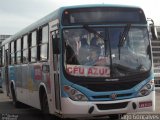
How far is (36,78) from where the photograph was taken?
14.1 m

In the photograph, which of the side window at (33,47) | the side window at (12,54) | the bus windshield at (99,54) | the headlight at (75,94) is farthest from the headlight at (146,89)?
the side window at (12,54)

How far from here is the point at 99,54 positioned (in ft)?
37.0

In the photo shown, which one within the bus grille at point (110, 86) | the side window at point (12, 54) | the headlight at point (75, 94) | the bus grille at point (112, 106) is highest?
the side window at point (12, 54)

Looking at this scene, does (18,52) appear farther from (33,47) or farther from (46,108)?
(46,108)

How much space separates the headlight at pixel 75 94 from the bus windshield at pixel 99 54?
37 cm

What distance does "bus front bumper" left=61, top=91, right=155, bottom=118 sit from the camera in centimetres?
1107

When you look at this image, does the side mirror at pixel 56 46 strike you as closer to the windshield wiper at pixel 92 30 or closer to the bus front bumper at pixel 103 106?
the windshield wiper at pixel 92 30

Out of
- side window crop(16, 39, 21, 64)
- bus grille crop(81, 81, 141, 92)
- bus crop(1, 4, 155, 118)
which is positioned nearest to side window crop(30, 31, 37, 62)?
bus crop(1, 4, 155, 118)

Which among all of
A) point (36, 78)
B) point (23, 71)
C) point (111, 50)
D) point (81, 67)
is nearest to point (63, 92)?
point (81, 67)

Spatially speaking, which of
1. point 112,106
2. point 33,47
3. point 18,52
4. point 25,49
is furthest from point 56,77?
point 18,52

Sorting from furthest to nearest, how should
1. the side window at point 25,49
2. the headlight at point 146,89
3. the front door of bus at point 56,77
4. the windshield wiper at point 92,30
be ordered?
the side window at point 25,49, the front door of bus at point 56,77, the headlight at point 146,89, the windshield wiper at point 92,30

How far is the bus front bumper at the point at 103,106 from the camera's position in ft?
36.3

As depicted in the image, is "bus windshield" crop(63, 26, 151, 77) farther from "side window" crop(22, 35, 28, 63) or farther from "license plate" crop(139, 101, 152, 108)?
"side window" crop(22, 35, 28, 63)

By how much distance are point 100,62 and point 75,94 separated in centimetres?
94
